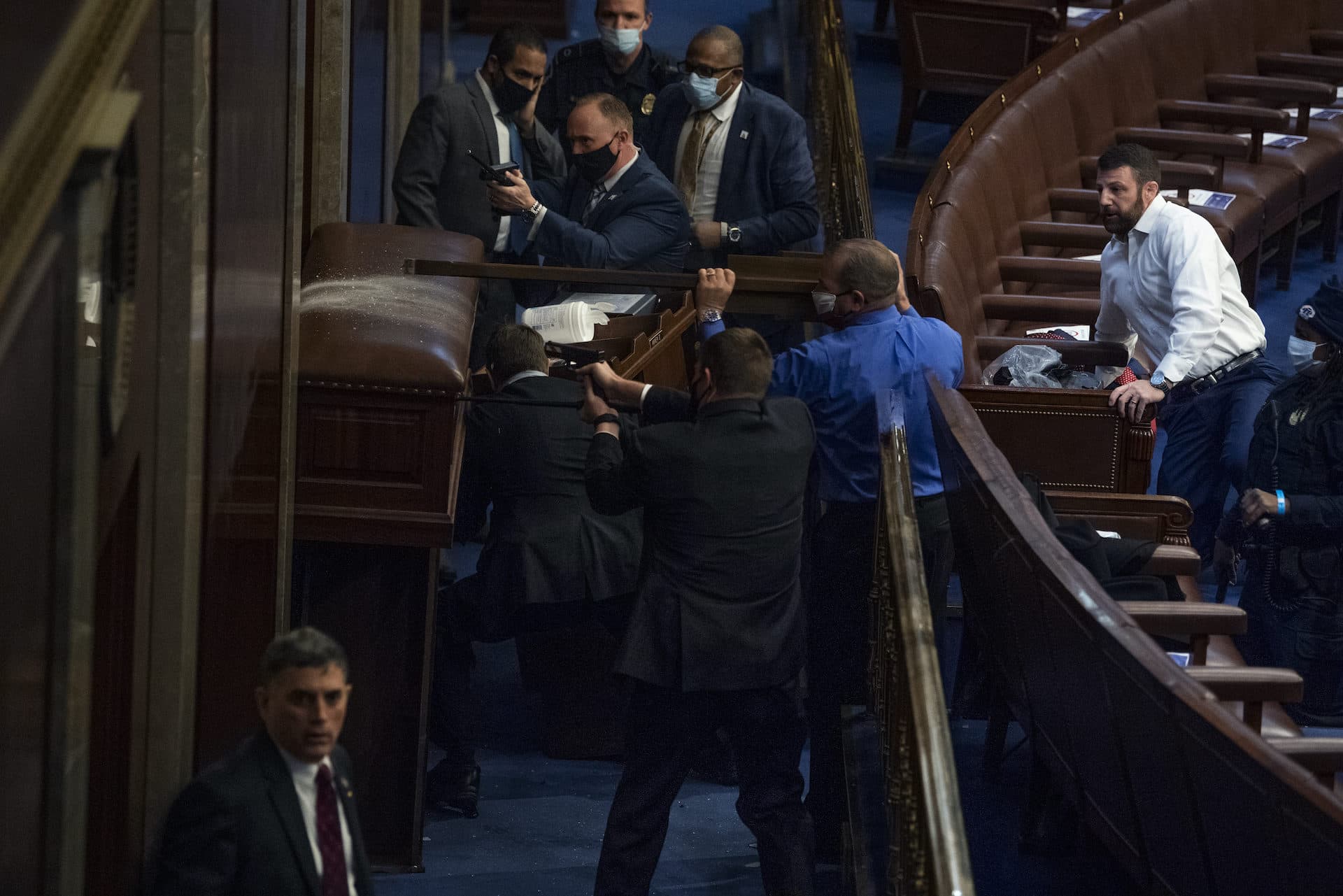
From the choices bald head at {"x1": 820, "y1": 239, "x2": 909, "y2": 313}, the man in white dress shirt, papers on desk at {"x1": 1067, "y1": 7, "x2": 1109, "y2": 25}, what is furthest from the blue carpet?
papers on desk at {"x1": 1067, "y1": 7, "x2": 1109, "y2": 25}

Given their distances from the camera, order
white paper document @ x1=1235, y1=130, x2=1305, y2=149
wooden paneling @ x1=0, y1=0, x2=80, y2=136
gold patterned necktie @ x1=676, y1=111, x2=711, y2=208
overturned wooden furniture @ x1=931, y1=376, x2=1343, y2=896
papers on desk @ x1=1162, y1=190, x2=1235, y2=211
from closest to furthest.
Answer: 1. wooden paneling @ x1=0, y1=0, x2=80, y2=136
2. overturned wooden furniture @ x1=931, y1=376, x2=1343, y2=896
3. gold patterned necktie @ x1=676, y1=111, x2=711, y2=208
4. papers on desk @ x1=1162, y1=190, x2=1235, y2=211
5. white paper document @ x1=1235, y1=130, x2=1305, y2=149

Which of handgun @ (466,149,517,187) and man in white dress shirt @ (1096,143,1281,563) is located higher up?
handgun @ (466,149,517,187)

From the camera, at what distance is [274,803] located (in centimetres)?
238

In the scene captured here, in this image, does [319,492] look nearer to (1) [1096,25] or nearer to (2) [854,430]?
(2) [854,430]

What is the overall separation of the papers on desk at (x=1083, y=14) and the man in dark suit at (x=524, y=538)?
5938mm

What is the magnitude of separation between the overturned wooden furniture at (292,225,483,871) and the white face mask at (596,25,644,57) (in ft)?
6.19

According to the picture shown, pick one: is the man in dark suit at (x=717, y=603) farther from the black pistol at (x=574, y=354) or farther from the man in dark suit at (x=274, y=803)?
the man in dark suit at (x=274, y=803)

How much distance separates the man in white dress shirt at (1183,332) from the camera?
207 inches

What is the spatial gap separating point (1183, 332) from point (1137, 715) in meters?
2.21

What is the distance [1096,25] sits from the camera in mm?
8508

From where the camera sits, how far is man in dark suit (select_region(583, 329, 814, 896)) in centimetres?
386

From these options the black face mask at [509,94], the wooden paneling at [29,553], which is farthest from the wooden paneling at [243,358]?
the black face mask at [509,94]

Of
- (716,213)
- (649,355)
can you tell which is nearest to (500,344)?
(649,355)

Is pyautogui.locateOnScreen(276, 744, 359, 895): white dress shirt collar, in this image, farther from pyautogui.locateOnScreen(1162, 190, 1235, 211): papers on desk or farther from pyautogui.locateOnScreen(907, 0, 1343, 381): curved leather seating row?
pyautogui.locateOnScreen(1162, 190, 1235, 211): papers on desk
